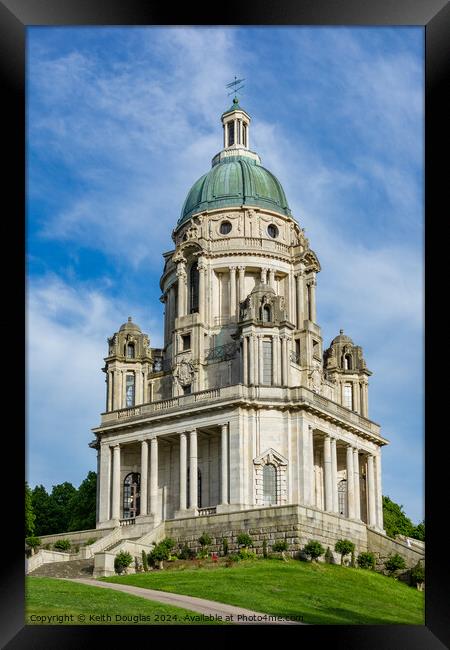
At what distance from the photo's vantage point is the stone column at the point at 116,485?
218 feet

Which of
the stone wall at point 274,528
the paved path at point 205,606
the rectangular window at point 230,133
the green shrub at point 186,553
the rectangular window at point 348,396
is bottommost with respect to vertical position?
the paved path at point 205,606

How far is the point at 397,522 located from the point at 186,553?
3324 cm

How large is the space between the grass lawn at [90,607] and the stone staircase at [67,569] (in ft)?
30.6

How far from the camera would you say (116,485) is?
66938 mm

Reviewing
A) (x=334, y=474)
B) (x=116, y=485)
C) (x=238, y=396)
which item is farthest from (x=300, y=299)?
(x=116, y=485)

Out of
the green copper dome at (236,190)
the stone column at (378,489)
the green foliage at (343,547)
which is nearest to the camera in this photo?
the green foliage at (343,547)

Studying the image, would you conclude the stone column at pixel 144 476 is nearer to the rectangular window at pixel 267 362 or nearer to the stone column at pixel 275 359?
the rectangular window at pixel 267 362

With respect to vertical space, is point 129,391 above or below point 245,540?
above

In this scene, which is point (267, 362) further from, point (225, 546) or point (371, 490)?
point (225, 546)

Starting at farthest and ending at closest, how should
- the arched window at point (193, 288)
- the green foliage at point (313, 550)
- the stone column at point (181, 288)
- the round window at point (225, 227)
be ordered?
1. the round window at point (225, 227)
2. the arched window at point (193, 288)
3. the stone column at point (181, 288)
4. the green foliage at point (313, 550)

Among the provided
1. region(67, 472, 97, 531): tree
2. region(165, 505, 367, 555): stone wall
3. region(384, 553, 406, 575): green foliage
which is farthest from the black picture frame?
region(67, 472, 97, 531): tree

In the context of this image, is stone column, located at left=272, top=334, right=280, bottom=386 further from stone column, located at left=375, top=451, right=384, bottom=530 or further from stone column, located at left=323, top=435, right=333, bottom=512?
stone column, located at left=375, top=451, right=384, bottom=530

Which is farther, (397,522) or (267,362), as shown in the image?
(397,522)
